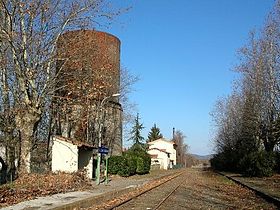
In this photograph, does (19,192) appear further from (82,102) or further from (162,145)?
(162,145)

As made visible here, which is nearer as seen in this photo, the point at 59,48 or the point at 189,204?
the point at 189,204

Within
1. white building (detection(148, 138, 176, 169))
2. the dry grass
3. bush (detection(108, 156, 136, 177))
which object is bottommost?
the dry grass

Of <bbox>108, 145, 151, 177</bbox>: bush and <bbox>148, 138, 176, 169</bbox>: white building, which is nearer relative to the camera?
<bbox>108, 145, 151, 177</bbox>: bush

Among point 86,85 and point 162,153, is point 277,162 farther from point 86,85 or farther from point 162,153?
point 162,153

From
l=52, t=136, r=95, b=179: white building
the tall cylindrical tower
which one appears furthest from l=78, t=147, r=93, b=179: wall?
l=52, t=136, r=95, b=179: white building

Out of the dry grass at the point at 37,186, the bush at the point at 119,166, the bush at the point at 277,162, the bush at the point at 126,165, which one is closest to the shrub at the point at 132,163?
the bush at the point at 126,165

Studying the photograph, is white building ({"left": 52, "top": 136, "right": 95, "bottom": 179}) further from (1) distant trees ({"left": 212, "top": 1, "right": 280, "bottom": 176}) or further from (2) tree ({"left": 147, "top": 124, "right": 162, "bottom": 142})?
(2) tree ({"left": 147, "top": 124, "right": 162, "bottom": 142})

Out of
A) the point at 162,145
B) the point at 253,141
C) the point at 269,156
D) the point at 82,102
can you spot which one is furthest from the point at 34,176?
the point at 162,145

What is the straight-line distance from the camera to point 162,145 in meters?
120

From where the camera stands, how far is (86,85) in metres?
29.3

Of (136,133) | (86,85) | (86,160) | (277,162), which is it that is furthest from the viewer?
(136,133)

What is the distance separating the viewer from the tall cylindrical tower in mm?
26156

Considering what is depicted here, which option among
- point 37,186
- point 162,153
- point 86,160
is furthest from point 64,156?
point 162,153

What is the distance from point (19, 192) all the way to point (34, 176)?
4978mm
